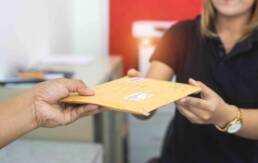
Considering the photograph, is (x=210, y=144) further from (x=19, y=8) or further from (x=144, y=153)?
(x=19, y=8)

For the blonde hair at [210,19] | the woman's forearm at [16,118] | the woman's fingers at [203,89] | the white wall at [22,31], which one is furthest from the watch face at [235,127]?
the white wall at [22,31]

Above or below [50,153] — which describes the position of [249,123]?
above

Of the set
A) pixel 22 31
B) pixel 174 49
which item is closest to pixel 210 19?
pixel 174 49

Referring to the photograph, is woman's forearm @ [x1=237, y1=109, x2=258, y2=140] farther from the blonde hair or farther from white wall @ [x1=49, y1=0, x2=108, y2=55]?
white wall @ [x1=49, y1=0, x2=108, y2=55]

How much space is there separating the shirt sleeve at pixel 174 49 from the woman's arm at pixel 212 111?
1.30 ft

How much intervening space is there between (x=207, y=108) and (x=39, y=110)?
444 mm

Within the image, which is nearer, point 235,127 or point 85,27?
point 235,127

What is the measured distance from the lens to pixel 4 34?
5.81 ft

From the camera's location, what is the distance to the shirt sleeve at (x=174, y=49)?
62.8 inches

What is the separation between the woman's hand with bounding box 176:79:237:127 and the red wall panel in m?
Result: 1.54

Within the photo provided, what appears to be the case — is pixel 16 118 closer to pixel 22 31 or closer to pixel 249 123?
pixel 249 123

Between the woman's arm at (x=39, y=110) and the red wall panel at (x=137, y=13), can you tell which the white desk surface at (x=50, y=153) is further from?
the red wall panel at (x=137, y=13)

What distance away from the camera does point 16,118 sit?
994 mm

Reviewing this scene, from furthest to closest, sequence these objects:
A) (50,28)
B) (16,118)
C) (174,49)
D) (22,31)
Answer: (50,28), (22,31), (174,49), (16,118)
